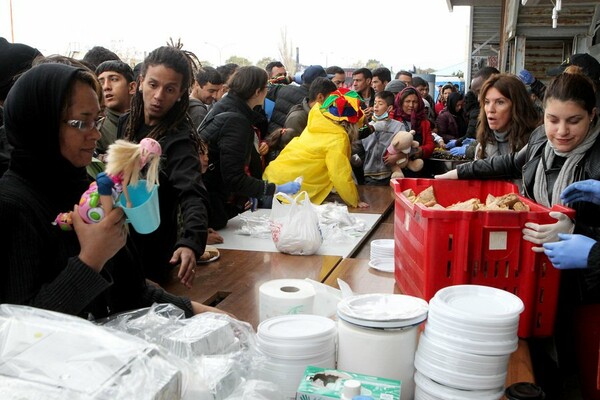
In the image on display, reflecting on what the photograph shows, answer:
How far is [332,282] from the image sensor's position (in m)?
2.06

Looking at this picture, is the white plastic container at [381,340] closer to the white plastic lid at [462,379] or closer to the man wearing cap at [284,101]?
the white plastic lid at [462,379]

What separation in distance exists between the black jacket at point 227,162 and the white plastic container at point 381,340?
1886 mm

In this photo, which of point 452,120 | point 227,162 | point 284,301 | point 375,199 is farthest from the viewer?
point 452,120

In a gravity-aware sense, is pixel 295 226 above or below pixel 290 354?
below

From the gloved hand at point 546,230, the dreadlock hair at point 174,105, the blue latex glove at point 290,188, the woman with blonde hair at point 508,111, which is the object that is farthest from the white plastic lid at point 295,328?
the woman with blonde hair at point 508,111

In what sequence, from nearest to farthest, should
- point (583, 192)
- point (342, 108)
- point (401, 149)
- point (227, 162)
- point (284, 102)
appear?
point (583, 192) < point (227, 162) < point (342, 108) < point (401, 149) < point (284, 102)

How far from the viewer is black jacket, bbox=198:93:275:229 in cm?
302

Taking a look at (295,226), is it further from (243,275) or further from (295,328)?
(295,328)

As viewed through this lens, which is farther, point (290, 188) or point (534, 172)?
point (290, 188)

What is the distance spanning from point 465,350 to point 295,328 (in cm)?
35

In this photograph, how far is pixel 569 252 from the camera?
4.89 feet

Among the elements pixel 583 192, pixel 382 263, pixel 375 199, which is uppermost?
pixel 583 192

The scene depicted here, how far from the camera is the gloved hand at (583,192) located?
1.71m

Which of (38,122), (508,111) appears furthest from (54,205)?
(508,111)
